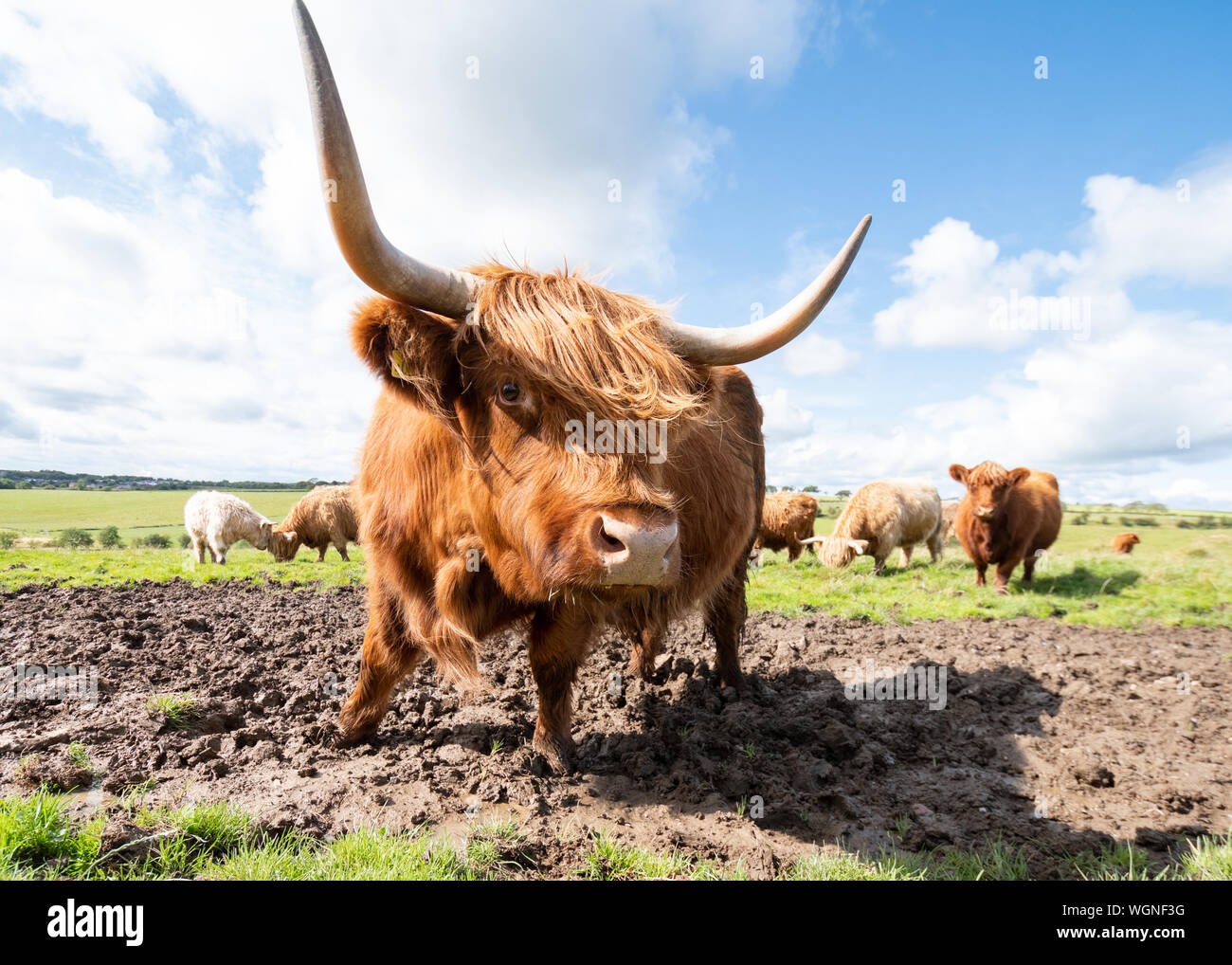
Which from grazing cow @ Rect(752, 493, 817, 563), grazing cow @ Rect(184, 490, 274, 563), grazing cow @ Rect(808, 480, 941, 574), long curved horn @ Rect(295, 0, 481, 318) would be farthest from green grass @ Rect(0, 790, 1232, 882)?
grazing cow @ Rect(184, 490, 274, 563)

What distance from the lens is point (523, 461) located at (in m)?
2.45

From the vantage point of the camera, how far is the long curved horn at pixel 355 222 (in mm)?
1832

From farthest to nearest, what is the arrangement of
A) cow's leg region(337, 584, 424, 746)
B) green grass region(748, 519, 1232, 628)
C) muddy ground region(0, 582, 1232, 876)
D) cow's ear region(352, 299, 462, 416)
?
green grass region(748, 519, 1232, 628) → cow's leg region(337, 584, 424, 746) → muddy ground region(0, 582, 1232, 876) → cow's ear region(352, 299, 462, 416)

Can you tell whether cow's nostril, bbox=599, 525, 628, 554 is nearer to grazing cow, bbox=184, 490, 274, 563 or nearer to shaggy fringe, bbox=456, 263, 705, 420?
shaggy fringe, bbox=456, 263, 705, 420

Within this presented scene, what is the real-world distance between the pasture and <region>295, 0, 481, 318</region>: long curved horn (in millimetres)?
2017

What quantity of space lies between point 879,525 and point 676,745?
42.0 feet

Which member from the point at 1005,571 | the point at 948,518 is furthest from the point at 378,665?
the point at 948,518

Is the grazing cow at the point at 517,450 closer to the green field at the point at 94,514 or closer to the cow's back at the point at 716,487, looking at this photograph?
the cow's back at the point at 716,487

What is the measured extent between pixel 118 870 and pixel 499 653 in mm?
3516

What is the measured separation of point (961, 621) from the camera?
7.80m

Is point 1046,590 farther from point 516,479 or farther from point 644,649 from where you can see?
point 516,479

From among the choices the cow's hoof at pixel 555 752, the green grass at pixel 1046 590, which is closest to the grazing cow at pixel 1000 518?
the green grass at pixel 1046 590

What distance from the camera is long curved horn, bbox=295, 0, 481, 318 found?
6.01ft

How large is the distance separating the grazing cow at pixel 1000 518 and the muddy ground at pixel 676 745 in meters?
5.49
